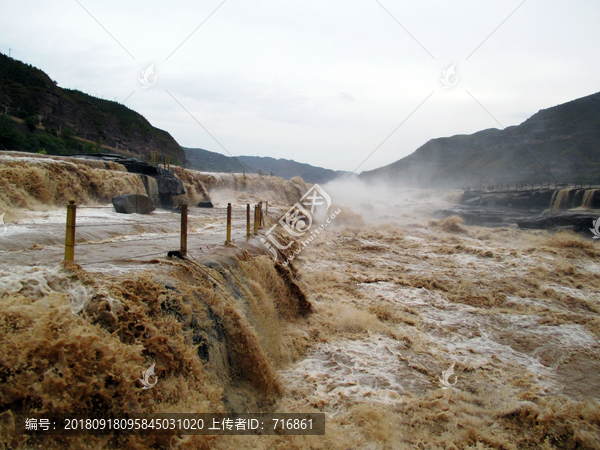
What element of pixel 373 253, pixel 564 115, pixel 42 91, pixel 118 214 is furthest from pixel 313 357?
pixel 564 115

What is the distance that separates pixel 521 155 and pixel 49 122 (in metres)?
102

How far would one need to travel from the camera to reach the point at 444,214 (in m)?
34.2

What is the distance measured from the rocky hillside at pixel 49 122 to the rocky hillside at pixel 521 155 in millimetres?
79005

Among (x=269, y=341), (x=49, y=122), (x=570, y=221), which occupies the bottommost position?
(x=269, y=341)

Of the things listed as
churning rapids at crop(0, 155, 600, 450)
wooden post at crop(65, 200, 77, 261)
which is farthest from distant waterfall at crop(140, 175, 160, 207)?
wooden post at crop(65, 200, 77, 261)

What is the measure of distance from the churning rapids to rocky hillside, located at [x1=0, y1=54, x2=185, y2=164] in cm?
2785

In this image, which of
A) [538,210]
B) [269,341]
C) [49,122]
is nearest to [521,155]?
[538,210]

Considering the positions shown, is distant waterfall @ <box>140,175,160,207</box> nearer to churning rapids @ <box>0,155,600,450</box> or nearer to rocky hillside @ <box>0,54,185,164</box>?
churning rapids @ <box>0,155,600,450</box>

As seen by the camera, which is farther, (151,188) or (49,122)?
(49,122)

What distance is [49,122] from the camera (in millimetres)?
44750

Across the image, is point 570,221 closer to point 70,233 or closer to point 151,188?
point 151,188

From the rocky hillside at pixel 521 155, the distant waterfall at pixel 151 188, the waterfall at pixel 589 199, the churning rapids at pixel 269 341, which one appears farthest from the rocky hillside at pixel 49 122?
the rocky hillside at pixel 521 155

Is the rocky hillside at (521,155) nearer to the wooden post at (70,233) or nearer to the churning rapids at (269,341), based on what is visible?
the churning rapids at (269,341)

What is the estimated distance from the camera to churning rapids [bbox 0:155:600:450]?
2.86 meters
